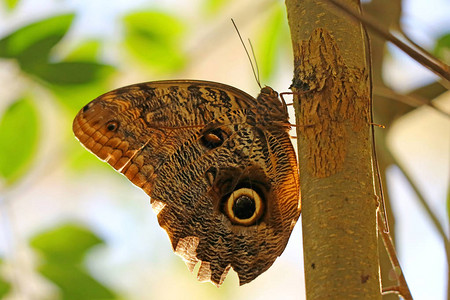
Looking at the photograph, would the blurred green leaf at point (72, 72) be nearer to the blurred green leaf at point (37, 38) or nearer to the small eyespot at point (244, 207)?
the blurred green leaf at point (37, 38)

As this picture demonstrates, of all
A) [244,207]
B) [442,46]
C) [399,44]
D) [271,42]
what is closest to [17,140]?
[244,207]

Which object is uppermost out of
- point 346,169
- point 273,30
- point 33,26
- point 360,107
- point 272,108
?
point 273,30

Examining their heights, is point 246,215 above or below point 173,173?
below

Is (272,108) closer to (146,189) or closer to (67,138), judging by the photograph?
(146,189)

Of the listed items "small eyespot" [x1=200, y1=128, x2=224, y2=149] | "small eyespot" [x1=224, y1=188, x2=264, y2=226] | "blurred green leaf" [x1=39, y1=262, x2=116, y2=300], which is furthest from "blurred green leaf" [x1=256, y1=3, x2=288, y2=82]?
"blurred green leaf" [x1=39, y1=262, x2=116, y2=300]

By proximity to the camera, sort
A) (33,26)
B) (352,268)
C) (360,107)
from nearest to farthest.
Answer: (352,268) → (360,107) → (33,26)

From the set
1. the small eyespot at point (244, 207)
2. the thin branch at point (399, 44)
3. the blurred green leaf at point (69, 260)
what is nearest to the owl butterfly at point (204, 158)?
the small eyespot at point (244, 207)

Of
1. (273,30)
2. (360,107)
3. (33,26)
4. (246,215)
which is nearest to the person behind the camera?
(360,107)

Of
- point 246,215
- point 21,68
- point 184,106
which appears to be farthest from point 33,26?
point 246,215
